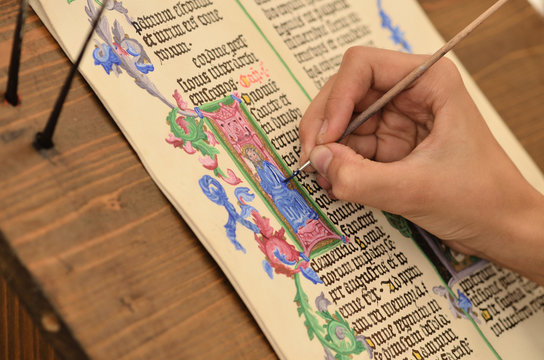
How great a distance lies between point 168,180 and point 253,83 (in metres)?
0.17

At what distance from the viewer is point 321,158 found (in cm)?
55

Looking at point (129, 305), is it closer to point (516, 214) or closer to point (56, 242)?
point (56, 242)

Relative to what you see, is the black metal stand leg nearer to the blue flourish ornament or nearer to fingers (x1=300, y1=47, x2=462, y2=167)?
the blue flourish ornament

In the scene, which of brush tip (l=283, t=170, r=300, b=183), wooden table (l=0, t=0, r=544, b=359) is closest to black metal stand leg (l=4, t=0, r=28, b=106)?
wooden table (l=0, t=0, r=544, b=359)

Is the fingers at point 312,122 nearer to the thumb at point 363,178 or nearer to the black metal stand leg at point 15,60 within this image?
the thumb at point 363,178

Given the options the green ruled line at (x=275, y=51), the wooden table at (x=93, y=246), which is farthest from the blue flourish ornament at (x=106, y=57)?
the green ruled line at (x=275, y=51)

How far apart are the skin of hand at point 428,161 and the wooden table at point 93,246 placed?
0.18m

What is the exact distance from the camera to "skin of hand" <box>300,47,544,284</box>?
0.54 m

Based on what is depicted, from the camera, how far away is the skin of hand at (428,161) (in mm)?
544

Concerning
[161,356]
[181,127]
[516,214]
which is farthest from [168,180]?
[516,214]

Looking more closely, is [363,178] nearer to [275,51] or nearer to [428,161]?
[428,161]

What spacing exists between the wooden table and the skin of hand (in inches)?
7.0

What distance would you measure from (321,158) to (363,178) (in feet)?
0.17

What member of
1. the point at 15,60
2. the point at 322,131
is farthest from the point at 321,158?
the point at 15,60
